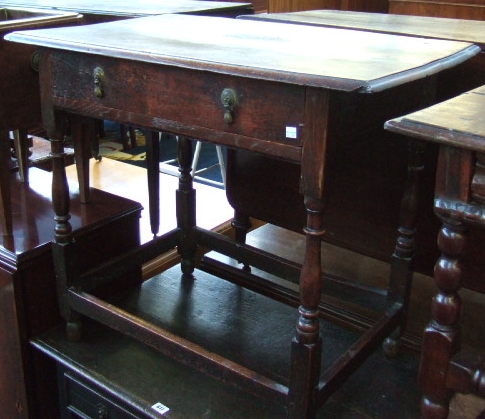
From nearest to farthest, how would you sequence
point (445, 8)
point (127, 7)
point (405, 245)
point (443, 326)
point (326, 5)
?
point (443, 326) → point (405, 245) → point (127, 7) → point (445, 8) → point (326, 5)

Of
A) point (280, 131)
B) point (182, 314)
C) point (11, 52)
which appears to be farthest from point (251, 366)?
point (11, 52)

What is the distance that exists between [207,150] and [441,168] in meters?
3.90

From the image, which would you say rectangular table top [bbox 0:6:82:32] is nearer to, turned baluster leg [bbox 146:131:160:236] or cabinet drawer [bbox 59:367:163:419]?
turned baluster leg [bbox 146:131:160:236]

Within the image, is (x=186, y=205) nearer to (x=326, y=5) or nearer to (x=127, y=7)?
(x=127, y=7)

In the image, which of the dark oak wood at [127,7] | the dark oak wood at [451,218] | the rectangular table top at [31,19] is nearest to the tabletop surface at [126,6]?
the dark oak wood at [127,7]

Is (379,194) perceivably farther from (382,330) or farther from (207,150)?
(207,150)

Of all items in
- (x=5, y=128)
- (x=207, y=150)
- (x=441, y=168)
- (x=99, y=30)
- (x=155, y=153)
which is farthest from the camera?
(x=207, y=150)

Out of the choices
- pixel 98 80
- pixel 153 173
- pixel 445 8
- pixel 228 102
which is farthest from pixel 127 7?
pixel 445 8

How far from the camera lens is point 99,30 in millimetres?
1455

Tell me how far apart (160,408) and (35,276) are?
474mm

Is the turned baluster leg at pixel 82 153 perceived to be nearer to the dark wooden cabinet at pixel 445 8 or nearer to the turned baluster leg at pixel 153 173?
the turned baluster leg at pixel 153 173

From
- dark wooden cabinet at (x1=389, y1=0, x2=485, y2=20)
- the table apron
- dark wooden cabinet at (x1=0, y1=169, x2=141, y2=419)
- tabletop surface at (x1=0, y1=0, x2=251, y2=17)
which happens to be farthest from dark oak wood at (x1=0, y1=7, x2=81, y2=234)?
dark wooden cabinet at (x1=389, y1=0, x2=485, y2=20)

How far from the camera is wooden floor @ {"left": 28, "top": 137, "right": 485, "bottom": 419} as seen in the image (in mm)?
1415

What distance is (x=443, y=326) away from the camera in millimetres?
1008
